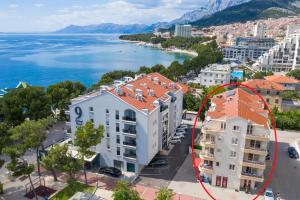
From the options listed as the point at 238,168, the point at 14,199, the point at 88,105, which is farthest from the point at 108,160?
the point at 238,168

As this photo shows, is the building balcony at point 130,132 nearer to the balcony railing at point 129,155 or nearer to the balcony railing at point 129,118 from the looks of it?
the balcony railing at point 129,118

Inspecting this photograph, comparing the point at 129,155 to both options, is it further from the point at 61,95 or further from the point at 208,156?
the point at 61,95

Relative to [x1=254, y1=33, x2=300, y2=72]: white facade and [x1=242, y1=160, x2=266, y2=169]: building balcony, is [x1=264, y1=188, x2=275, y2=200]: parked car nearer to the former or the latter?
[x1=242, y1=160, x2=266, y2=169]: building balcony

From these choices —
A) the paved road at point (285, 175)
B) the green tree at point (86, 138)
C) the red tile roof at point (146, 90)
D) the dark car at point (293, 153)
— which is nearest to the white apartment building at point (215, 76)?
the paved road at point (285, 175)

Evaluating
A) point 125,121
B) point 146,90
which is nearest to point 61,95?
point 146,90

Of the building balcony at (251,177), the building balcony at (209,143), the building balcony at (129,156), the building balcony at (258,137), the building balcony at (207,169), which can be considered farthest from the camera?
the building balcony at (129,156)

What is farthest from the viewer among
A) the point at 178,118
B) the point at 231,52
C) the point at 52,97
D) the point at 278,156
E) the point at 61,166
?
the point at 231,52

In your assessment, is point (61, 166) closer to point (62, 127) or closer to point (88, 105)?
point (88, 105)

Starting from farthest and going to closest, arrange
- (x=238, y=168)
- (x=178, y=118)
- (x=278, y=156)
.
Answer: (x=178, y=118) < (x=278, y=156) < (x=238, y=168)
